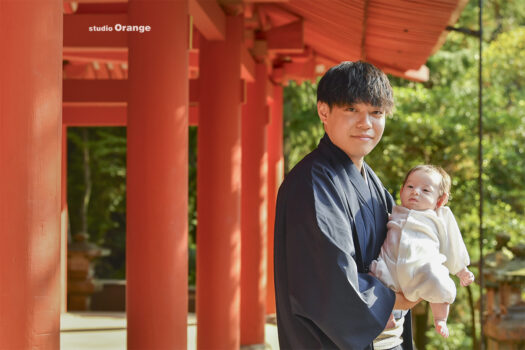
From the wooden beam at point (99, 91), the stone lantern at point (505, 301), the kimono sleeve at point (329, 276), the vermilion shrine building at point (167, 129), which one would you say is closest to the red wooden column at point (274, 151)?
the vermilion shrine building at point (167, 129)

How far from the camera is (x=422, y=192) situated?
8.73ft

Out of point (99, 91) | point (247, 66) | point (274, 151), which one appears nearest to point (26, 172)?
point (247, 66)

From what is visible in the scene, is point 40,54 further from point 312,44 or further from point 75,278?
point 75,278

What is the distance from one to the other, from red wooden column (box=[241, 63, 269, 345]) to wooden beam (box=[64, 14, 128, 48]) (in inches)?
88.9

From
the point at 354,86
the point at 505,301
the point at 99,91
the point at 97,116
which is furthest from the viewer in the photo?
the point at 97,116

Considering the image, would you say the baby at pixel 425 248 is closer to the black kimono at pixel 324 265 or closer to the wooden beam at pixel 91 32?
the black kimono at pixel 324 265

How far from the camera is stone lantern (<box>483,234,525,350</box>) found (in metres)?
7.92

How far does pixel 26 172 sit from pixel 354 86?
1137mm

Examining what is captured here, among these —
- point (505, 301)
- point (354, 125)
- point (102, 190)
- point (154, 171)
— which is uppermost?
point (354, 125)

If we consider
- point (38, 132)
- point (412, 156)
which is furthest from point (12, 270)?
point (412, 156)

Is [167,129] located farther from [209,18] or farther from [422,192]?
[422,192]

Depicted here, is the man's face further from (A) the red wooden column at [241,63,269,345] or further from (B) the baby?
(A) the red wooden column at [241,63,269,345]

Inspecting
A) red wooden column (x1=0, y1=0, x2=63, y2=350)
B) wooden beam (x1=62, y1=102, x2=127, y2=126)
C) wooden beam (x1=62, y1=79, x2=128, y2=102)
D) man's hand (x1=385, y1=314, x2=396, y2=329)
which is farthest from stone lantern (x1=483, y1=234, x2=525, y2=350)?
red wooden column (x1=0, y1=0, x2=63, y2=350)

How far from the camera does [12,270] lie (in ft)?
8.67
